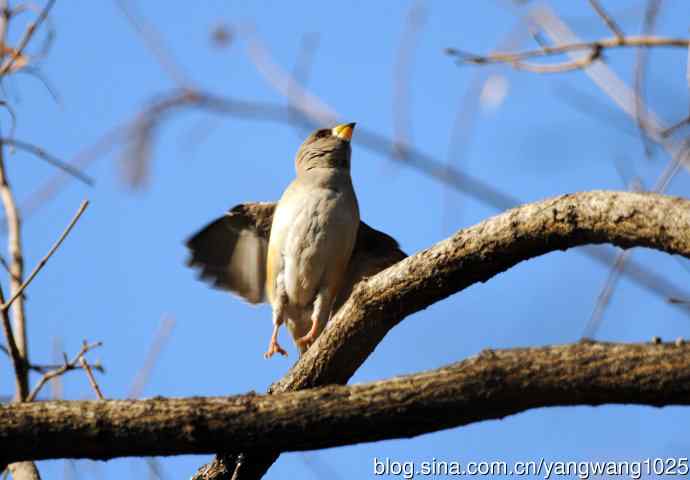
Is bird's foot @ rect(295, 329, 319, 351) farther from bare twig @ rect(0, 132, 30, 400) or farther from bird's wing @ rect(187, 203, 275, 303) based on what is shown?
bare twig @ rect(0, 132, 30, 400)

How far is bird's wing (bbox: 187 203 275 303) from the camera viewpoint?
7.47 m

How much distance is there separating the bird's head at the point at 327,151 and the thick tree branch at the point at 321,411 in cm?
416

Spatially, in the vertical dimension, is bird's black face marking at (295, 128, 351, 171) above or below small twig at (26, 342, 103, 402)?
above

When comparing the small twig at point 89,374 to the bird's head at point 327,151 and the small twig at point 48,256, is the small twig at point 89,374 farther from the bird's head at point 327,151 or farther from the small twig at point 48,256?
the bird's head at point 327,151

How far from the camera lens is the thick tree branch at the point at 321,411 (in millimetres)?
3350

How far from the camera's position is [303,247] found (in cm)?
675

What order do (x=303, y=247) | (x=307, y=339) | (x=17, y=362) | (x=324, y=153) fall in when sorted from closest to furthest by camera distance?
(x=17, y=362), (x=307, y=339), (x=303, y=247), (x=324, y=153)

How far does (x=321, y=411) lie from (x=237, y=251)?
4.12 metres

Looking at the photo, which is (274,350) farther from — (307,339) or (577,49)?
(577,49)

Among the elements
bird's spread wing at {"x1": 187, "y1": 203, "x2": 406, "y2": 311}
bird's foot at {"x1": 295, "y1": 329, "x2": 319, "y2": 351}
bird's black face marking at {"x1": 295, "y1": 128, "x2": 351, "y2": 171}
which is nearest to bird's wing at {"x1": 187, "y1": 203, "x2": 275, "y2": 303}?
bird's spread wing at {"x1": 187, "y1": 203, "x2": 406, "y2": 311}

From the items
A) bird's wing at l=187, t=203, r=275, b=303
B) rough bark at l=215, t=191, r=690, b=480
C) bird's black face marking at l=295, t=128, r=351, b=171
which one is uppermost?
bird's black face marking at l=295, t=128, r=351, b=171

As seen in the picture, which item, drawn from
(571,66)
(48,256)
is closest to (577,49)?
(571,66)

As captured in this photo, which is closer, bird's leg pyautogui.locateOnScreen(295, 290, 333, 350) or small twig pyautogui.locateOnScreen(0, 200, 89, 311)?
small twig pyautogui.locateOnScreen(0, 200, 89, 311)

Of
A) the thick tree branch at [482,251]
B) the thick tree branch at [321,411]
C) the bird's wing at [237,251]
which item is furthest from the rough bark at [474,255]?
the bird's wing at [237,251]
